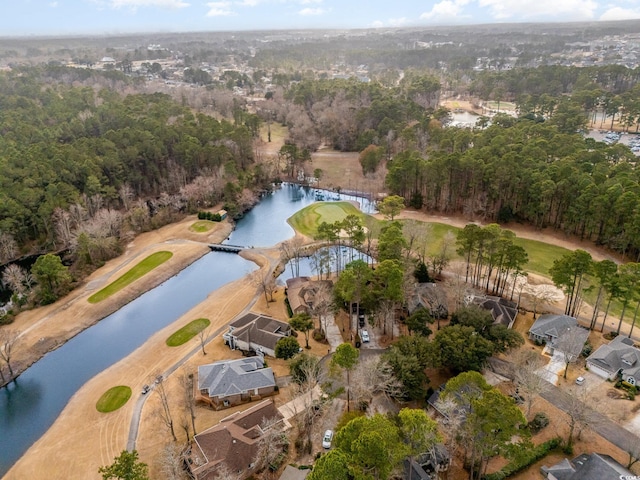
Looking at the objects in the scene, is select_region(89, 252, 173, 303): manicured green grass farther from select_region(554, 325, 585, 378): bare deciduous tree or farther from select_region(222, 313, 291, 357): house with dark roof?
select_region(554, 325, 585, 378): bare deciduous tree

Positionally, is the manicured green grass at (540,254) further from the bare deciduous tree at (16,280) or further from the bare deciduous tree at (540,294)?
the bare deciduous tree at (16,280)

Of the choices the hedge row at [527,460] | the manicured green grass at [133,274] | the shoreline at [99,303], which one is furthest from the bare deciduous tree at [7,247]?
the hedge row at [527,460]

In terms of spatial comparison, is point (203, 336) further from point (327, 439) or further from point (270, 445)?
point (327, 439)

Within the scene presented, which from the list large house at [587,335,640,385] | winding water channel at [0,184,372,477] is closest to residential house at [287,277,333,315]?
winding water channel at [0,184,372,477]

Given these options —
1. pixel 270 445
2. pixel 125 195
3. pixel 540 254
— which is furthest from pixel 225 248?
pixel 540 254

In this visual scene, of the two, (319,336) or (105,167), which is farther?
(105,167)

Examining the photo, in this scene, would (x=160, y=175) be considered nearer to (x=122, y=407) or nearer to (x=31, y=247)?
(x=31, y=247)
